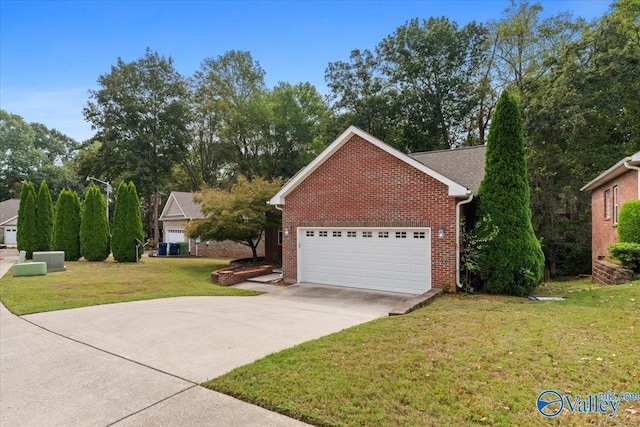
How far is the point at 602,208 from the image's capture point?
1664 centimetres

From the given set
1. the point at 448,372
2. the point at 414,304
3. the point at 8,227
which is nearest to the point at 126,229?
the point at 414,304

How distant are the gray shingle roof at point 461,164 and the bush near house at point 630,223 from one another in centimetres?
464

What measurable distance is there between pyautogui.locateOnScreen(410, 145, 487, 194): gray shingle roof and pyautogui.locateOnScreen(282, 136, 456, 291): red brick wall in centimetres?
136

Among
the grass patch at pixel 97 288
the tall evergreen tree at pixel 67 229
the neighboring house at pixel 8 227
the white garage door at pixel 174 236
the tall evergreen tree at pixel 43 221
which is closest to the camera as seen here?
the grass patch at pixel 97 288

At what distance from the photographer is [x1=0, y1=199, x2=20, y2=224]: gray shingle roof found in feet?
134

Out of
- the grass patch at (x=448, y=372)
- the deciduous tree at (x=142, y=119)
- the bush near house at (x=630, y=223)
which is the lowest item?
the grass patch at (x=448, y=372)

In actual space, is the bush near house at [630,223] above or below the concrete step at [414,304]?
above

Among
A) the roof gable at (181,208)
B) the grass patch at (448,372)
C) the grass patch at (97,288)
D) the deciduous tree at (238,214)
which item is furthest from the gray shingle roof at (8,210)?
the grass patch at (448,372)

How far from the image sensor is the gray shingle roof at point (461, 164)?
38.9 ft

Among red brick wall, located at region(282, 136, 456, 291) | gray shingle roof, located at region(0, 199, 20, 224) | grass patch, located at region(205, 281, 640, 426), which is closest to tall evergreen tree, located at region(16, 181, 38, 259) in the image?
red brick wall, located at region(282, 136, 456, 291)

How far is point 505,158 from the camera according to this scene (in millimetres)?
10305

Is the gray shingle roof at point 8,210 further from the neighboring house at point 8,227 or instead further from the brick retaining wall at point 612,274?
the brick retaining wall at point 612,274

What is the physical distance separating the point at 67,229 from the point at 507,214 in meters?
22.4

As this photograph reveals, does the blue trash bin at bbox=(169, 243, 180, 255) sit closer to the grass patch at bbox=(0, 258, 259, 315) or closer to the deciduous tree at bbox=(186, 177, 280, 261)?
the grass patch at bbox=(0, 258, 259, 315)
